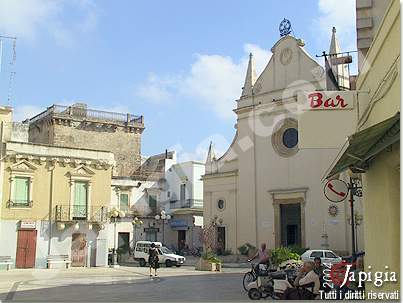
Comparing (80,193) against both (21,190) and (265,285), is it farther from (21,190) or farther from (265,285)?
(265,285)

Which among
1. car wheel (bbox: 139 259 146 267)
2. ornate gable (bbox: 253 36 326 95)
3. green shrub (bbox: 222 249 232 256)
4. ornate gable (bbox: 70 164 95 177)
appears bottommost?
car wheel (bbox: 139 259 146 267)

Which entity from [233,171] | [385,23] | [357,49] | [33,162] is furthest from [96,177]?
[385,23]

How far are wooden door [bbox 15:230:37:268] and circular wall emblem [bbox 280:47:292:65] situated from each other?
1993cm

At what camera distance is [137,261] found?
35.5 m

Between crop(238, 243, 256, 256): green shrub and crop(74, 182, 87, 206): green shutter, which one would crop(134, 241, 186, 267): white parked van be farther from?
crop(74, 182, 87, 206): green shutter

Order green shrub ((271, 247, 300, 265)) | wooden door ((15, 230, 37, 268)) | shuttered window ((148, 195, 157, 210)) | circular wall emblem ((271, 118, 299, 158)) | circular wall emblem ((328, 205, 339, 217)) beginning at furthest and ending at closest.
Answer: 1. shuttered window ((148, 195, 157, 210))
2. circular wall emblem ((271, 118, 299, 158))
3. circular wall emblem ((328, 205, 339, 217))
4. wooden door ((15, 230, 37, 268))
5. green shrub ((271, 247, 300, 265))

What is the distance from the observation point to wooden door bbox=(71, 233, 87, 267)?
3050 centimetres

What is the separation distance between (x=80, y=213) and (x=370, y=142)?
24422 millimetres

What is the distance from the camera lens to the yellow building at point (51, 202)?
2881 cm

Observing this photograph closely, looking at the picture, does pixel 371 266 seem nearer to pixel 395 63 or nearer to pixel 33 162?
pixel 395 63

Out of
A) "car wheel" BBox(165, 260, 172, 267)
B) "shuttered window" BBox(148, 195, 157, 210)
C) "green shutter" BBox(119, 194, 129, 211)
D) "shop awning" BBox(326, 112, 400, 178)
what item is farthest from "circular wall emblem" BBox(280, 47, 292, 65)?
"shop awning" BBox(326, 112, 400, 178)

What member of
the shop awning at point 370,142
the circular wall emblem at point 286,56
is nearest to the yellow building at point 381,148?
the shop awning at point 370,142

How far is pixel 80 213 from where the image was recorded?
3056 centimetres

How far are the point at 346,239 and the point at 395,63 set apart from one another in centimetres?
2412
